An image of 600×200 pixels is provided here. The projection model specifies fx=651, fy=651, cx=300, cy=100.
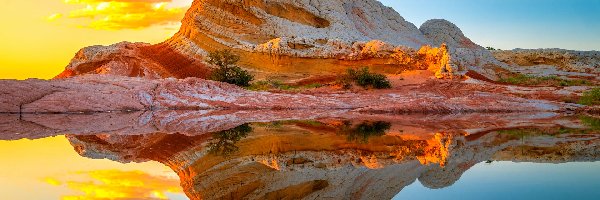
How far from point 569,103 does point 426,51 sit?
9.57 meters

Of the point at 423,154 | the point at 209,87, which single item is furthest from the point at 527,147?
the point at 209,87

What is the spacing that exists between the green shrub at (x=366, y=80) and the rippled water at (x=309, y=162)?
15335 millimetres

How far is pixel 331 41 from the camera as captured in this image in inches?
1452

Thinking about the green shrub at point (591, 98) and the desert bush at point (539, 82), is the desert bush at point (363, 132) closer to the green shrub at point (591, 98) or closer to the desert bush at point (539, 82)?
the green shrub at point (591, 98)

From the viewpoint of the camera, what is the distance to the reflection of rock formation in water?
7.17 m

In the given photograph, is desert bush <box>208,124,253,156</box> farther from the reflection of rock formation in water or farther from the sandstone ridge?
the sandstone ridge

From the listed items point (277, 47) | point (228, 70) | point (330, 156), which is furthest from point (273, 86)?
point (330, 156)

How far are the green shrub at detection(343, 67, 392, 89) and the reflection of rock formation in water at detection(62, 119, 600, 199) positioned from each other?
1570cm

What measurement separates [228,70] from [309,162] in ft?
85.1

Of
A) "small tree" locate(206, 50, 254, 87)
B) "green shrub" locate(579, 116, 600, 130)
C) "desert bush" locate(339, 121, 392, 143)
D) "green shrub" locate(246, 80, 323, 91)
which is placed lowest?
"green shrub" locate(579, 116, 600, 130)

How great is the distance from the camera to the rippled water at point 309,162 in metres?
6.84

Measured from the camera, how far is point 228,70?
1372 inches

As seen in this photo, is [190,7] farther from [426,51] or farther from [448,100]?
[448,100]

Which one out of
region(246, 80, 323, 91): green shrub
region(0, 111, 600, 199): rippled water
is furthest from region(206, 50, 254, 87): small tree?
region(0, 111, 600, 199): rippled water
